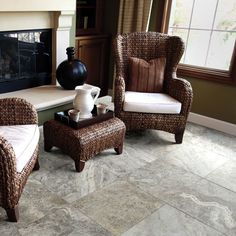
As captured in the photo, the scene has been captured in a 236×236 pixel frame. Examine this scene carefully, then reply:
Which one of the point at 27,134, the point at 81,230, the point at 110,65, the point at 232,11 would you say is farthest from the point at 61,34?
the point at 81,230

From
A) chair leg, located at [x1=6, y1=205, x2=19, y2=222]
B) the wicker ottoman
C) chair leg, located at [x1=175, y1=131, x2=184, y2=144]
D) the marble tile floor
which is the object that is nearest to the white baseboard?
the marble tile floor

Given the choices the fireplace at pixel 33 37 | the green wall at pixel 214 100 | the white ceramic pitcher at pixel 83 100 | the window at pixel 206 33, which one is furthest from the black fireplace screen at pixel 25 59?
the green wall at pixel 214 100

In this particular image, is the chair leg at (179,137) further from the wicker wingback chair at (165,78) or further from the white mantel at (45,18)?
the white mantel at (45,18)

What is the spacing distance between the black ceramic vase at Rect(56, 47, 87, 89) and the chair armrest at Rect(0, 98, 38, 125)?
95 centimetres

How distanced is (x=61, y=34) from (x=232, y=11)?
1834 millimetres

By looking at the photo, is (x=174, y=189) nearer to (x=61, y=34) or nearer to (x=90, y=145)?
(x=90, y=145)

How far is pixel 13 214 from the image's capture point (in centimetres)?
180

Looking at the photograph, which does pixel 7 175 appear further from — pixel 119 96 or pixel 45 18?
pixel 45 18

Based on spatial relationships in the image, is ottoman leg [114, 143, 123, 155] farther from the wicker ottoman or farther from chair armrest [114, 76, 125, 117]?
chair armrest [114, 76, 125, 117]

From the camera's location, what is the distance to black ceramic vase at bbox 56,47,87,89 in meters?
2.97

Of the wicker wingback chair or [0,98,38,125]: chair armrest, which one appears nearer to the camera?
[0,98,38,125]: chair armrest

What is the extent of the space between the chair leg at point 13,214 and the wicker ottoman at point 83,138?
651 millimetres

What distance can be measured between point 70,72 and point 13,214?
157 cm

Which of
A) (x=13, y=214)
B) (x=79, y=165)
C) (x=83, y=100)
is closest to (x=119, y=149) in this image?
(x=79, y=165)
